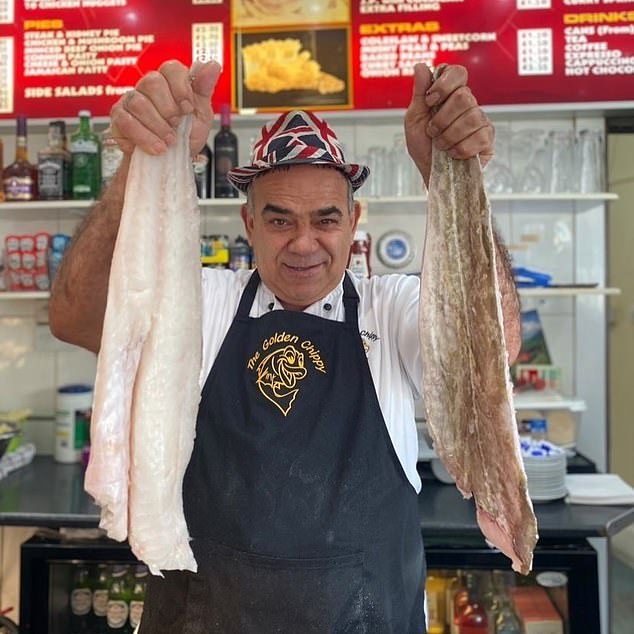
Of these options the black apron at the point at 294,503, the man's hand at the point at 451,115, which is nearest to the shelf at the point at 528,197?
the black apron at the point at 294,503

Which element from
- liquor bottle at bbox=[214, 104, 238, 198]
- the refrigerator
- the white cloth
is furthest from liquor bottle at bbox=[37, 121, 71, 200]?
the white cloth

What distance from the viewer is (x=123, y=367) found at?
1.05 m

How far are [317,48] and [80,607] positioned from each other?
2712 millimetres

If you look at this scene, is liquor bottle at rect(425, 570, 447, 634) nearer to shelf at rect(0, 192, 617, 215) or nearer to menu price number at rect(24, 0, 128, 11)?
shelf at rect(0, 192, 617, 215)

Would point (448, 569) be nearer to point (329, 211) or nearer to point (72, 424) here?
point (329, 211)

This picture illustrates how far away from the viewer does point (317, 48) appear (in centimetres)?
317

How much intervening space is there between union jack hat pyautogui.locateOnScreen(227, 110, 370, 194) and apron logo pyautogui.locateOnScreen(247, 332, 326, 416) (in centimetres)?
39

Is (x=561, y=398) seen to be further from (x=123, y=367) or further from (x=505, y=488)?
(x=123, y=367)

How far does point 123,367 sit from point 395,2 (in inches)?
106

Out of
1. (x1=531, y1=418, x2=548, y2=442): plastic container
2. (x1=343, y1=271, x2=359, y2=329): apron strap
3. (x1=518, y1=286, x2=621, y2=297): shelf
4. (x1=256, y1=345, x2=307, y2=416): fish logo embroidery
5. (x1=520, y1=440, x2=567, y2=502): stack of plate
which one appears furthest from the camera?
(x1=531, y1=418, x2=548, y2=442): plastic container

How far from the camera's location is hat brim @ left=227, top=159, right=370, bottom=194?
1459mm

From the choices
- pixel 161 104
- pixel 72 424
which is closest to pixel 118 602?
pixel 72 424

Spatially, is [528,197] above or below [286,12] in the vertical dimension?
below

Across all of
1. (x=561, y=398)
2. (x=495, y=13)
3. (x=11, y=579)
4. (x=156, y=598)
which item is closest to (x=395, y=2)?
(x=495, y=13)
